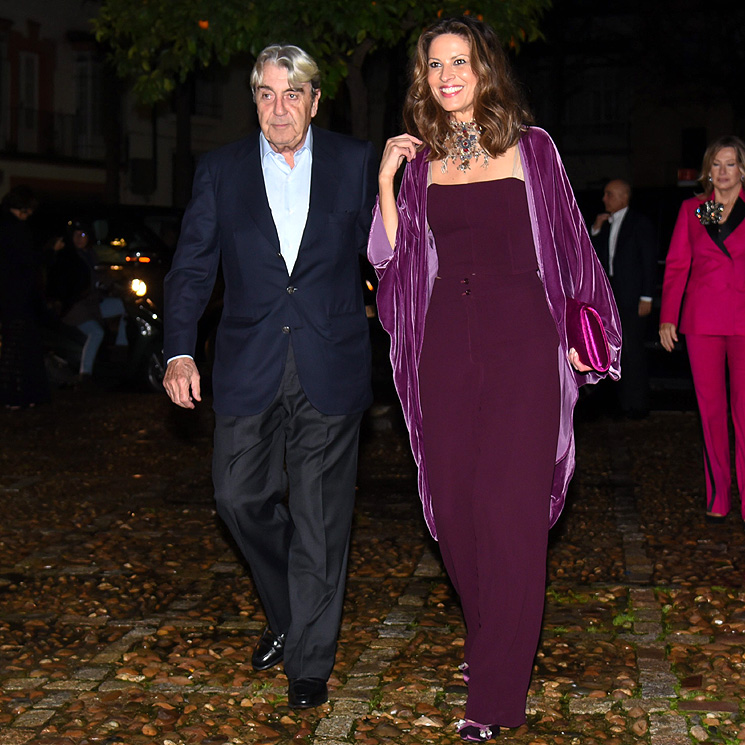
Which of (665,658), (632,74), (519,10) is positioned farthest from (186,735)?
(632,74)

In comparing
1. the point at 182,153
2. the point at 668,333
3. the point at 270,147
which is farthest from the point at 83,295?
the point at 182,153

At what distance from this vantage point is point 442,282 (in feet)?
14.7

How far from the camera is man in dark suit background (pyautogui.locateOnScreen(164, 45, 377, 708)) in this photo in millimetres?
4609

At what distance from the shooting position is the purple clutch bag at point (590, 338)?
437 centimetres

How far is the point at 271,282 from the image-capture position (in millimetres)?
4617

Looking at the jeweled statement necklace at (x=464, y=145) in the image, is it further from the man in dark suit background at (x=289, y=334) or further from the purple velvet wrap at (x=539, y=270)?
the man in dark suit background at (x=289, y=334)

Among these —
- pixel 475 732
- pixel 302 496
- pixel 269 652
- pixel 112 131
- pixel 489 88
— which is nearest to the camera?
pixel 475 732

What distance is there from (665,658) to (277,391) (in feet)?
6.08

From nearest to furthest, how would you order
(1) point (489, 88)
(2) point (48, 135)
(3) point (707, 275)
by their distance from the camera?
(1) point (489, 88)
(3) point (707, 275)
(2) point (48, 135)

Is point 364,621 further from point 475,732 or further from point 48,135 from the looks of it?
point 48,135

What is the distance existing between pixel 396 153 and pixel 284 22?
826 cm

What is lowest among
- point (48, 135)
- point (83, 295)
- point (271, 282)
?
point (83, 295)

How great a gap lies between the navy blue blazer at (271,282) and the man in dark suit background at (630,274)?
734 cm

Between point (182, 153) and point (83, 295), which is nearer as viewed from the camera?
point (83, 295)
